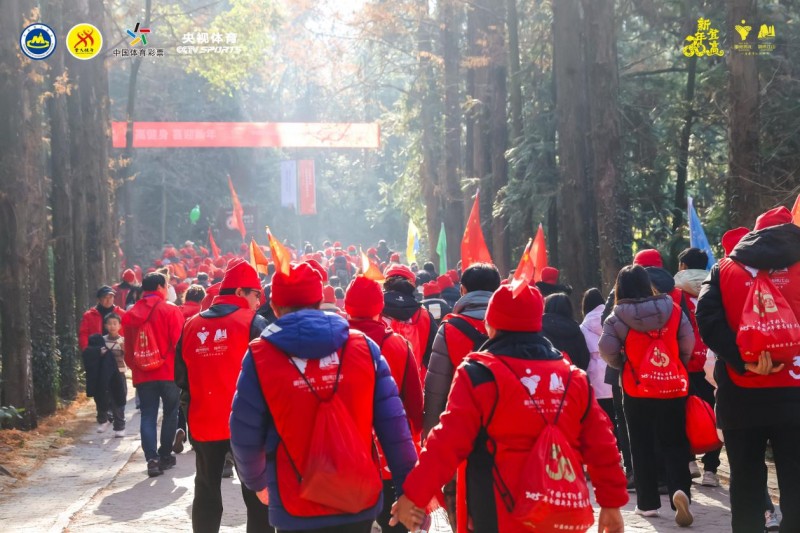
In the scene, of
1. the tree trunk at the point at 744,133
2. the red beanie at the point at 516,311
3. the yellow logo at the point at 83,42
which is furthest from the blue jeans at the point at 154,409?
the yellow logo at the point at 83,42

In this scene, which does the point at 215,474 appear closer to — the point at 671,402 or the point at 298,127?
the point at 671,402

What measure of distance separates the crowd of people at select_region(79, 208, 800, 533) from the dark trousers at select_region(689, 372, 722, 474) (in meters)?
0.18

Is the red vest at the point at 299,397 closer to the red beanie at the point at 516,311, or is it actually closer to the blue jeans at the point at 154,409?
the red beanie at the point at 516,311

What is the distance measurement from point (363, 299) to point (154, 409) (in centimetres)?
526

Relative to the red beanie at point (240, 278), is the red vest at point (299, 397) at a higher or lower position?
lower

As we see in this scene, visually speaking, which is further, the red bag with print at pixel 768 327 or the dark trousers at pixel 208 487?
the dark trousers at pixel 208 487

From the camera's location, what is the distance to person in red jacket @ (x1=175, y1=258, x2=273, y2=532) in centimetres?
739

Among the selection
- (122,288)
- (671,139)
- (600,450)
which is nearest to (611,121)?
(671,139)

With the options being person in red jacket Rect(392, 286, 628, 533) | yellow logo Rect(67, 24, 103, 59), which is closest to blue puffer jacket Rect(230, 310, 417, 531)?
person in red jacket Rect(392, 286, 628, 533)

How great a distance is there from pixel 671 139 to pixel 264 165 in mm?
49790

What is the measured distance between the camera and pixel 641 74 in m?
20.8

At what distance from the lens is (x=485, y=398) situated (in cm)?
464

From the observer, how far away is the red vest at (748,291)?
594cm

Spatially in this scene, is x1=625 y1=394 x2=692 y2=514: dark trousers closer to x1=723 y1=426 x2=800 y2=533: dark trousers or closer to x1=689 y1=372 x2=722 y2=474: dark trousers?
x1=689 y1=372 x2=722 y2=474: dark trousers
